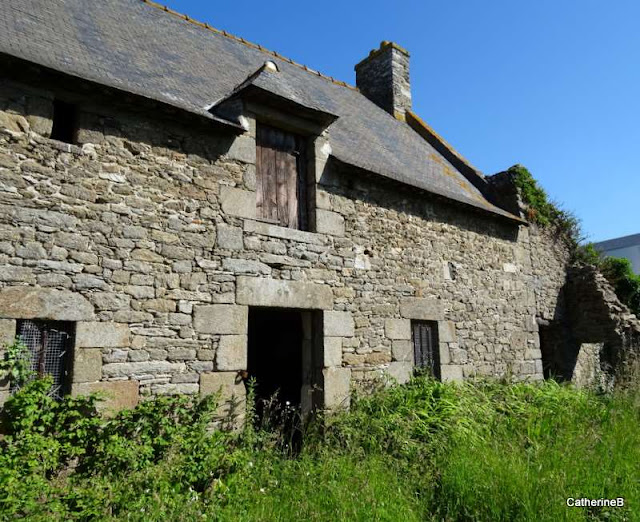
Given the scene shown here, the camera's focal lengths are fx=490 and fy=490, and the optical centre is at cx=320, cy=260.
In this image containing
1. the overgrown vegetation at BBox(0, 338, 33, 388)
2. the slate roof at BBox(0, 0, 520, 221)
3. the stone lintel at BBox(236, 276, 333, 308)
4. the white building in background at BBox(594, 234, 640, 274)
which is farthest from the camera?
the white building in background at BBox(594, 234, 640, 274)

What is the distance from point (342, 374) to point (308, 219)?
2.09 meters

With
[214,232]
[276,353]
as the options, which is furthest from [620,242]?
[214,232]

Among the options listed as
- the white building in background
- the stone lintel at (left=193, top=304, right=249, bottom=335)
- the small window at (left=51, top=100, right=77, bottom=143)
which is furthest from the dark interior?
the white building in background

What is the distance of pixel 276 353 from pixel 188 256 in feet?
9.21

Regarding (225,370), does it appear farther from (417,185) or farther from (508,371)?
(508,371)

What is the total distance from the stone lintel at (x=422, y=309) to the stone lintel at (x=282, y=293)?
1456 millimetres

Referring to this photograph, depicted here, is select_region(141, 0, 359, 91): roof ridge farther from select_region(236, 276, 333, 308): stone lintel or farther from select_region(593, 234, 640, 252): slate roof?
select_region(593, 234, 640, 252): slate roof

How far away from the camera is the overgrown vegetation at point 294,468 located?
149 inches

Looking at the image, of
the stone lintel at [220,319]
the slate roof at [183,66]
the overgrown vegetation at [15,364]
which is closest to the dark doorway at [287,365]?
the stone lintel at [220,319]

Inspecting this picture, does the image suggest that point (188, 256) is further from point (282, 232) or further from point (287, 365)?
point (287, 365)

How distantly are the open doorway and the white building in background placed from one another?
1544 inches

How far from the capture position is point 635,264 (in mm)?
39656

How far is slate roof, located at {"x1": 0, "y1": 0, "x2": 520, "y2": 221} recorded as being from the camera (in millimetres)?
5255

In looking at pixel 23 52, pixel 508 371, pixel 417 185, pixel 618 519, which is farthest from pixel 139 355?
pixel 508 371
